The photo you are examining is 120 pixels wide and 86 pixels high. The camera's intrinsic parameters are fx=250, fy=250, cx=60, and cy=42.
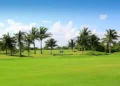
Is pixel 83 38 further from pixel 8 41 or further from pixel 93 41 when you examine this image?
pixel 8 41

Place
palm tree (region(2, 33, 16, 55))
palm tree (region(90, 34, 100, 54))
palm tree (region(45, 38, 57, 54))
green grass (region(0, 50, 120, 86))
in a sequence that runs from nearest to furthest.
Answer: green grass (region(0, 50, 120, 86)) → palm tree (region(2, 33, 16, 55)) → palm tree (region(90, 34, 100, 54)) → palm tree (region(45, 38, 57, 54))

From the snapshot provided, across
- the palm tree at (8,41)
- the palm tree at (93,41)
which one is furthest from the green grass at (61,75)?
the palm tree at (93,41)

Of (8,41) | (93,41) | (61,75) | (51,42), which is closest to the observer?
(61,75)

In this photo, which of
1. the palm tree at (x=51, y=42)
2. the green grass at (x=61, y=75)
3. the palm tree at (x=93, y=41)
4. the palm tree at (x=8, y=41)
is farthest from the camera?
the palm tree at (x=51, y=42)

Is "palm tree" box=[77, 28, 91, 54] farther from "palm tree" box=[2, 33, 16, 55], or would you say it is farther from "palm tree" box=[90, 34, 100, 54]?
"palm tree" box=[2, 33, 16, 55]

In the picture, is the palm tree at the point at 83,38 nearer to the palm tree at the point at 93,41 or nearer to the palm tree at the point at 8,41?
the palm tree at the point at 93,41

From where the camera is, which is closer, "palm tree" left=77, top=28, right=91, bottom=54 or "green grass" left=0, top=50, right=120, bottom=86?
"green grass" left=0, top=50, right=120, bottom=86

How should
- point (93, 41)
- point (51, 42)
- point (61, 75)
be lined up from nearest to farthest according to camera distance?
1. point (61, 75)
2. point (93, 41)
3. point (51, 42)

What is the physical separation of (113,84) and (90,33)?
91505 millimetres

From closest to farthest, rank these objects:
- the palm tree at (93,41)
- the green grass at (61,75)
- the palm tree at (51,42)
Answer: the green grass at (61,75), the palm tree at (93,41), the palm tree at (51,42)

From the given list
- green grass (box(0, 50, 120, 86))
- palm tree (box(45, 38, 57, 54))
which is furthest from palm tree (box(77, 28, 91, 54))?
green grass (box(0, 50, 120, 86))

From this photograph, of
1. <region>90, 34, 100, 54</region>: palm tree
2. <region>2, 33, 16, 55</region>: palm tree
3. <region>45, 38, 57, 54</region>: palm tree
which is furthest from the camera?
<region>45, 38, 57, 54</region>: palm tree

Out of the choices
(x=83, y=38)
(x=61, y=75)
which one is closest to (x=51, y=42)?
(x=83, y=38)

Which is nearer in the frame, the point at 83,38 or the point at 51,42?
the point at 83,38
